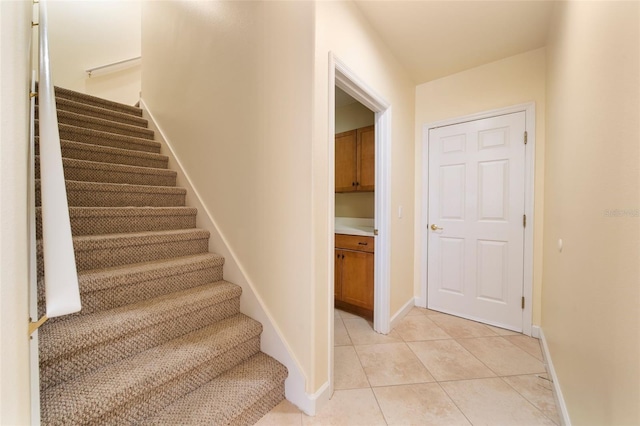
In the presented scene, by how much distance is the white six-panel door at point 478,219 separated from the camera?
231 centimetres

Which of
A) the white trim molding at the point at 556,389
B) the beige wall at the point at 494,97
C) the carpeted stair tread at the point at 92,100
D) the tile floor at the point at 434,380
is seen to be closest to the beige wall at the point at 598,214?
the white trim molding at the point at 556,389

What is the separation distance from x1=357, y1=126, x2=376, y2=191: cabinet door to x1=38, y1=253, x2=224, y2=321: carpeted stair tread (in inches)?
70.5

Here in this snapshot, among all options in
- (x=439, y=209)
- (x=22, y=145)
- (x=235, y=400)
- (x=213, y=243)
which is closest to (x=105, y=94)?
(x=213, y=243)

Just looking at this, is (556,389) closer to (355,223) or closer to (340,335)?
(340,335)

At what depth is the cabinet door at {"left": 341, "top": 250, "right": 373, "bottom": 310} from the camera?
244cm

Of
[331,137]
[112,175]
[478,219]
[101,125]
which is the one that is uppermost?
[101,125]

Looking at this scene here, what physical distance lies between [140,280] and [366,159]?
7.85ft

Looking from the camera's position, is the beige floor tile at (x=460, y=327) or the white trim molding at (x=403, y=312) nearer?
the beige floor tile at (x=460, y=327)

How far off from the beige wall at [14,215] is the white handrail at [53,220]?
65 millimetres

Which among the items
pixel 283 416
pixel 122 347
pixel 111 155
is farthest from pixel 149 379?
pixel 111 155

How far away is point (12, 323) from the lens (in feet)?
1.74

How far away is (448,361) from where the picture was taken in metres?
1.85

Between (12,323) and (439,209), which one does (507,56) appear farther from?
(12,323)

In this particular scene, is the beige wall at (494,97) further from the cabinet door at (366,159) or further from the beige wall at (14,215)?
the beige wall at (14,215)
